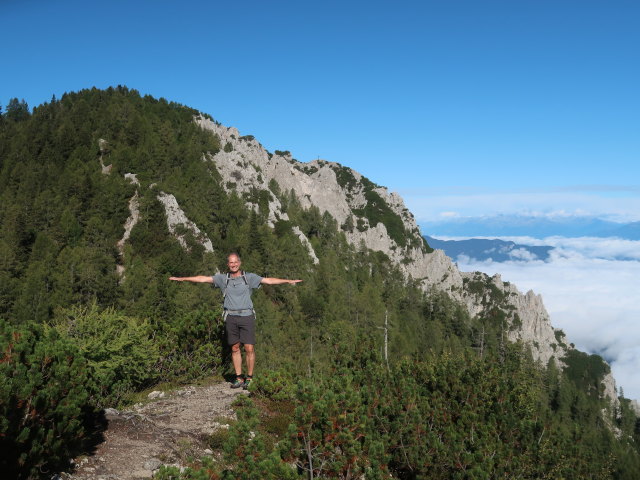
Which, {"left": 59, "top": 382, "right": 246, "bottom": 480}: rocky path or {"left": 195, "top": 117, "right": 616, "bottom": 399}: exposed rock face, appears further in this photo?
{"left": 195, "top": 117, "right": 616, "bottom": 399}: exposed rock face

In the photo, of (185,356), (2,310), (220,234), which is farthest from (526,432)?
(220,234)

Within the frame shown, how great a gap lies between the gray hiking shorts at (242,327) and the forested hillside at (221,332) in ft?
3.22

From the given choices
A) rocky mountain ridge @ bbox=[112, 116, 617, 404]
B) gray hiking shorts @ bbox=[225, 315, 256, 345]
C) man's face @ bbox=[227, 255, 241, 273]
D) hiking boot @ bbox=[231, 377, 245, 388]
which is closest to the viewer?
man's face @ bbox=[227, 255, 241, 273]

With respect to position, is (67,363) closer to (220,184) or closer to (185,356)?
(185,356)

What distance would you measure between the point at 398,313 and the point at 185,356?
92698 mm

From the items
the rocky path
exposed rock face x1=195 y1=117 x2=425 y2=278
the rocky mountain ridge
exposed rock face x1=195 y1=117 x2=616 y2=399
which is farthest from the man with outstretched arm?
exposed rock face x1=195 y1=117 x2=616 y2=399

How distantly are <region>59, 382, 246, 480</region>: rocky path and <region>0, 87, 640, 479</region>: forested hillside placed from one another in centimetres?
54

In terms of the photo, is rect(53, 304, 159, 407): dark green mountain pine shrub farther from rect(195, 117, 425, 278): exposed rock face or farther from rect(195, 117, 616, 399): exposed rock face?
rect(195, 117, 616, 399): exposed rock face

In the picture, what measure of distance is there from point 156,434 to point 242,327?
10.5 ft

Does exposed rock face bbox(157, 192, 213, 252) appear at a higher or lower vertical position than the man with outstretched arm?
higher

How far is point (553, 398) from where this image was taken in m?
103

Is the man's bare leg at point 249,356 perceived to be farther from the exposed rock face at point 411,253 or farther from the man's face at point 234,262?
the exposed rock face at point 411,253

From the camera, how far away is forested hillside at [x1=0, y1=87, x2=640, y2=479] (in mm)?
6246

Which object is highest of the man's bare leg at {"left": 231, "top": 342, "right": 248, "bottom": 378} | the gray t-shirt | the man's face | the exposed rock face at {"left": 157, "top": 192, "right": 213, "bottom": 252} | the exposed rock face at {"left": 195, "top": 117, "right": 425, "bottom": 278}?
the exposed rock face at {"left": 195, "top": 117, "right": 425, "bottom": 278}
